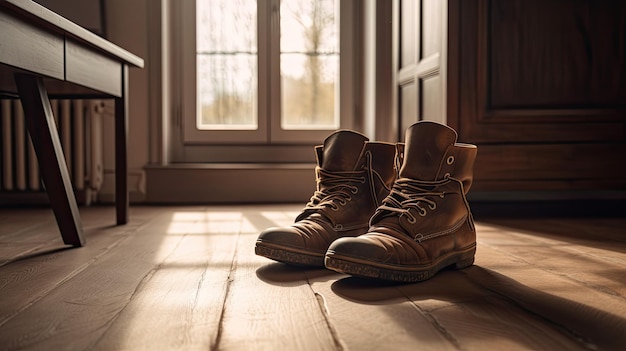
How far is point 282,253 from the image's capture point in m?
1.15

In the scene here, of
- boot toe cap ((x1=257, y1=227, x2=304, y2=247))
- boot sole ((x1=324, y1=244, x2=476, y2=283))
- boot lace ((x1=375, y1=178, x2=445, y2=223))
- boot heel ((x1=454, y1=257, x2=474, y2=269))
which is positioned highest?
boot lace ((x1=375, y1=178, x2=445, y2=223))

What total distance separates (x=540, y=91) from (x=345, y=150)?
118cm

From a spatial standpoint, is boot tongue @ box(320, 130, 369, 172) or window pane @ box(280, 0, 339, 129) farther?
window pane @ box(280, 0, 339, 129)

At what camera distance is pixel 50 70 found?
1374 millimetres

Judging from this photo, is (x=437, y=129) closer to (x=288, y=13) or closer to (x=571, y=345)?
(x=571, y=345)

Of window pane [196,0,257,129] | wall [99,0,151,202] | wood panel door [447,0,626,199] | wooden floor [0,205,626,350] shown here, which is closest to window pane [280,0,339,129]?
window pane [196,0,257,129]

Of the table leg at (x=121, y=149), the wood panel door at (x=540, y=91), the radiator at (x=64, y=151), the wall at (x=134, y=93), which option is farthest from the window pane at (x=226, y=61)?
the wood panel door at (x=540, y=91)

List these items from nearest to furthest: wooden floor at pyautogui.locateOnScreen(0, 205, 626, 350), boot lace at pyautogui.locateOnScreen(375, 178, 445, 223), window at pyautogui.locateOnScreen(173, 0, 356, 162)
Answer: wooden floor at pyautogui.locateOnScreen(0, 205, 626, 350) → boot lace at pyautogui.locateOnScreen(375, 178, 445, 223) → window at pyautogui.locateOnScreen(173, 0, 356, 162)

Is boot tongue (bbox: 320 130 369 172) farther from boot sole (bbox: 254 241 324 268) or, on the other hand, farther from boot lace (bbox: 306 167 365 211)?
boot sole (bbox: 254 241 324 268)

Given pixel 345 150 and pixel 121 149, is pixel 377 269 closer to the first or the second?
pixel 345 150

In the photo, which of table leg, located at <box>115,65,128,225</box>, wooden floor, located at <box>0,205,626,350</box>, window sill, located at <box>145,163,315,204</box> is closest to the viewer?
wooden floor, located at <box>0,205,626,350</box>

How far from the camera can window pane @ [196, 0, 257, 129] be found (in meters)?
3.16

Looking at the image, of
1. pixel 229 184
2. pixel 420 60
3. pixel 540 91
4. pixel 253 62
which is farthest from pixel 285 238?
pixel 253 62

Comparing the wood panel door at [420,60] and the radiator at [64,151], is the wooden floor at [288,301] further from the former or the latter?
the radiator at [64,151]
